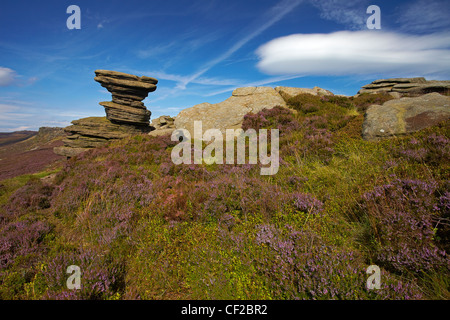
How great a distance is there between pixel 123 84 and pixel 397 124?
62.2 ft

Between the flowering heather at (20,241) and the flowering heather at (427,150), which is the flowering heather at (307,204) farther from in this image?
the flowering heather at (20,241)

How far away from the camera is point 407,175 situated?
4039mm

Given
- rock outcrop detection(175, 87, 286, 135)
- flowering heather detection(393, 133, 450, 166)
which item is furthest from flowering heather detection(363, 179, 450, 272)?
rock outcrop detection(175, 87, 286, 135)

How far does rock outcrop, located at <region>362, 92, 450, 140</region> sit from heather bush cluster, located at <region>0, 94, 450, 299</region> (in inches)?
31.2

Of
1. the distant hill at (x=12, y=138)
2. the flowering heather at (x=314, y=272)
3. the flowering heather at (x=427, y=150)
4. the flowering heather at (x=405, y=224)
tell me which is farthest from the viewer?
the distant hill at (x=12, y=138)

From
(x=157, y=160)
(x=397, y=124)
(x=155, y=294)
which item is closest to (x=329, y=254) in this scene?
(x=155, y=294)

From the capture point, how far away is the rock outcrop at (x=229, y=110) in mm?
13102

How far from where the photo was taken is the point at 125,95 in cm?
1662

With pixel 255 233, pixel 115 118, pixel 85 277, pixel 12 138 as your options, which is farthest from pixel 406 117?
pixel 12 138

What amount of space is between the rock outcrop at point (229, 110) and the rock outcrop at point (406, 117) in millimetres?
7126

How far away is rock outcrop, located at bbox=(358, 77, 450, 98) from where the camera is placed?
16694mm

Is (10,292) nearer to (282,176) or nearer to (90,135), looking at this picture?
(282,176)

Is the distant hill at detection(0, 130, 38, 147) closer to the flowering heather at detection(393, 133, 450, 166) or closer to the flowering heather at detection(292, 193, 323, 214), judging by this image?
the flowering heather at detection(292, 193, 323, 214)

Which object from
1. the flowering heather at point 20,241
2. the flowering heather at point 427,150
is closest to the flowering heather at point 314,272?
the flowering heather at point 427,150
